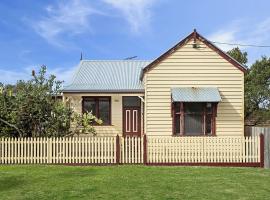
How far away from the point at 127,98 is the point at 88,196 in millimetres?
14284

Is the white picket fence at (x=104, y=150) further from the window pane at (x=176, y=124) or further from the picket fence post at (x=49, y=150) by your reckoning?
the window pane at (x=176, y=124)

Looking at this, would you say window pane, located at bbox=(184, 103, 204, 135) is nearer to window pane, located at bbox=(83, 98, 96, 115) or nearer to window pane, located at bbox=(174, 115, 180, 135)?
window pane, located at bbox=(174, 115, 180, 135)

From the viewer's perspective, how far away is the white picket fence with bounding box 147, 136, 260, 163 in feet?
61.5

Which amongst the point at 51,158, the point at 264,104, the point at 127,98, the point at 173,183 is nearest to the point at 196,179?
the point at 173,183

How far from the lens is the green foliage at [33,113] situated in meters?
19.8

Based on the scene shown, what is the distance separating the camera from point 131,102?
993 inches

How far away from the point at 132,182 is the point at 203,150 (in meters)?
6.22

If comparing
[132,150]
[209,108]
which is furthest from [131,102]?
[132,150]

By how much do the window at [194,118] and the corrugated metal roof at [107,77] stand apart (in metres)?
3.54

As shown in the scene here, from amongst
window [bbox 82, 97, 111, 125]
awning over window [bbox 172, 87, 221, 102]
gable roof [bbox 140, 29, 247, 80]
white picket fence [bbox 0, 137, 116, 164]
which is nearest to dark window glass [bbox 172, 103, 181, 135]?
awning over window [bbox 172, 87, 221, 102]

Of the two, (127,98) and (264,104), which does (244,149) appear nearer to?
(127,98)

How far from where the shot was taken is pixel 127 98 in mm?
25281

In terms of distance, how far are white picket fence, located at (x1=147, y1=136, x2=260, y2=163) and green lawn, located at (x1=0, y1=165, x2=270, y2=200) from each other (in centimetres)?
120

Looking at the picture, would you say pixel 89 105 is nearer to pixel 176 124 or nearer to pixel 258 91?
pixel 176 124
